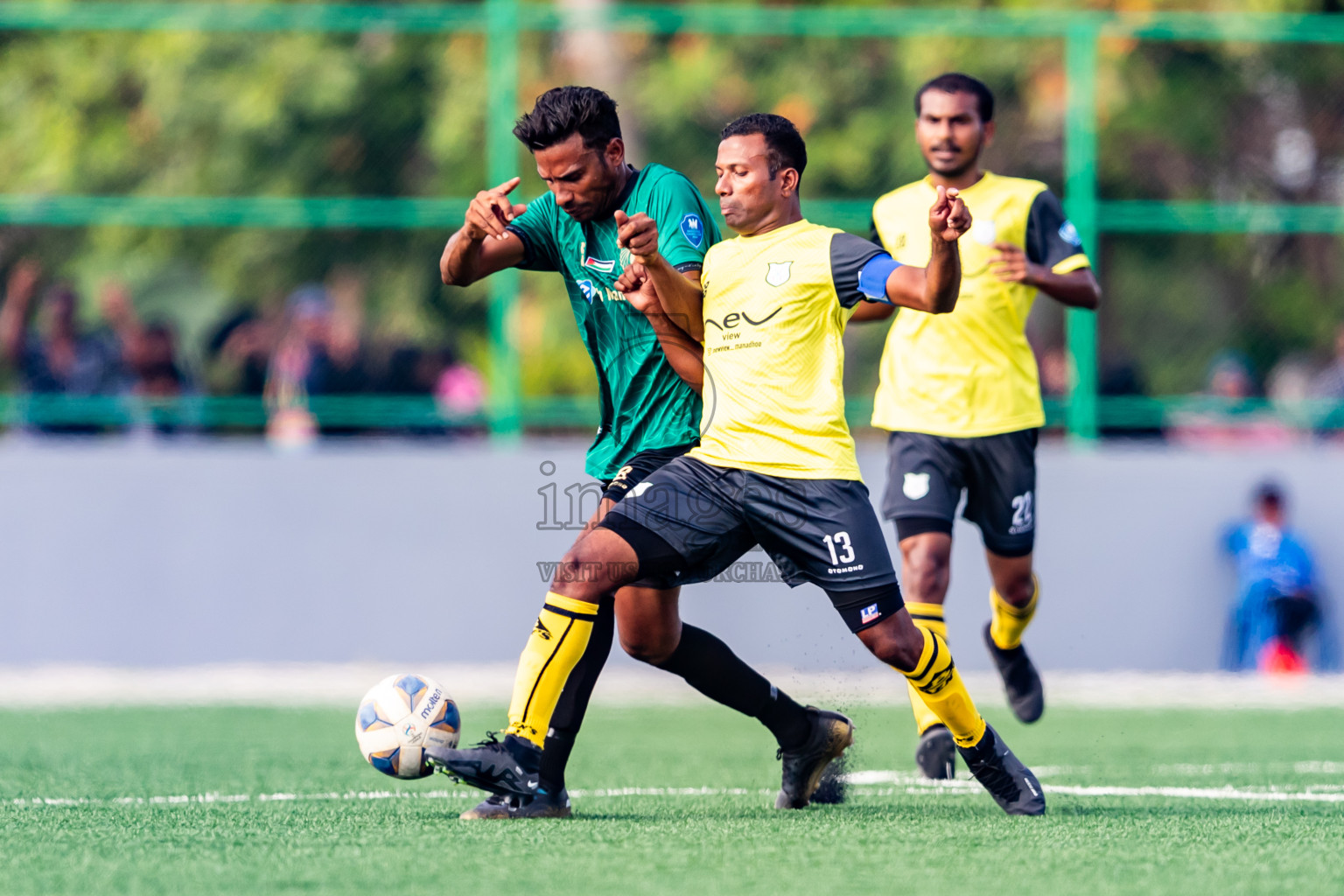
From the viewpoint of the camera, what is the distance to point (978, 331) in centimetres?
638

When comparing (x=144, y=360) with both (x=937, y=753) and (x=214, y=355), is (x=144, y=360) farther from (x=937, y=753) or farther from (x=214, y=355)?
(x=937, y=753)

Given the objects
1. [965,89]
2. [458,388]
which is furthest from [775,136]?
[458,388]

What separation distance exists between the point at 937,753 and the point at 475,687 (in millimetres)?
4200

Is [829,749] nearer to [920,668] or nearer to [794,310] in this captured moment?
[920,668]

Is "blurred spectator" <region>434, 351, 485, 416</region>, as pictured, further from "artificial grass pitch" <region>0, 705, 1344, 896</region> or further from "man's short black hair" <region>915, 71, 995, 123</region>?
"man's short black hair" <region>915, 71, 995, 123</region>

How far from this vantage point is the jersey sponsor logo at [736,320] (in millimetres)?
4910

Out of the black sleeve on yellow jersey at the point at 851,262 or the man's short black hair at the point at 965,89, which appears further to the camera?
the man's short black hair at the point at 965,89

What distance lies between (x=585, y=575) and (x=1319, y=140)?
8.00 meters

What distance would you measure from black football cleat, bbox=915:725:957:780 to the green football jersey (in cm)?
145

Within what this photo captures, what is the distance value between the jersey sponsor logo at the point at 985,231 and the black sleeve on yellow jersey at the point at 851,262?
1.56m

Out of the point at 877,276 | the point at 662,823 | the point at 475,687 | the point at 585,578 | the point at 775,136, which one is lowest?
the point at 475,687

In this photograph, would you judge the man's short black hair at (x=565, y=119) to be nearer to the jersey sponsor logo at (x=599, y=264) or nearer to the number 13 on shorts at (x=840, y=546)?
the jersey sponsor logo at (x=599, y=264)

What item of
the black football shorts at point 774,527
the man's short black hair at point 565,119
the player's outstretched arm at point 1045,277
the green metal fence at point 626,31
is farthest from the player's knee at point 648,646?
the green metal fence at point 626,31

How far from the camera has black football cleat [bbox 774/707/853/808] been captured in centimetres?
533
